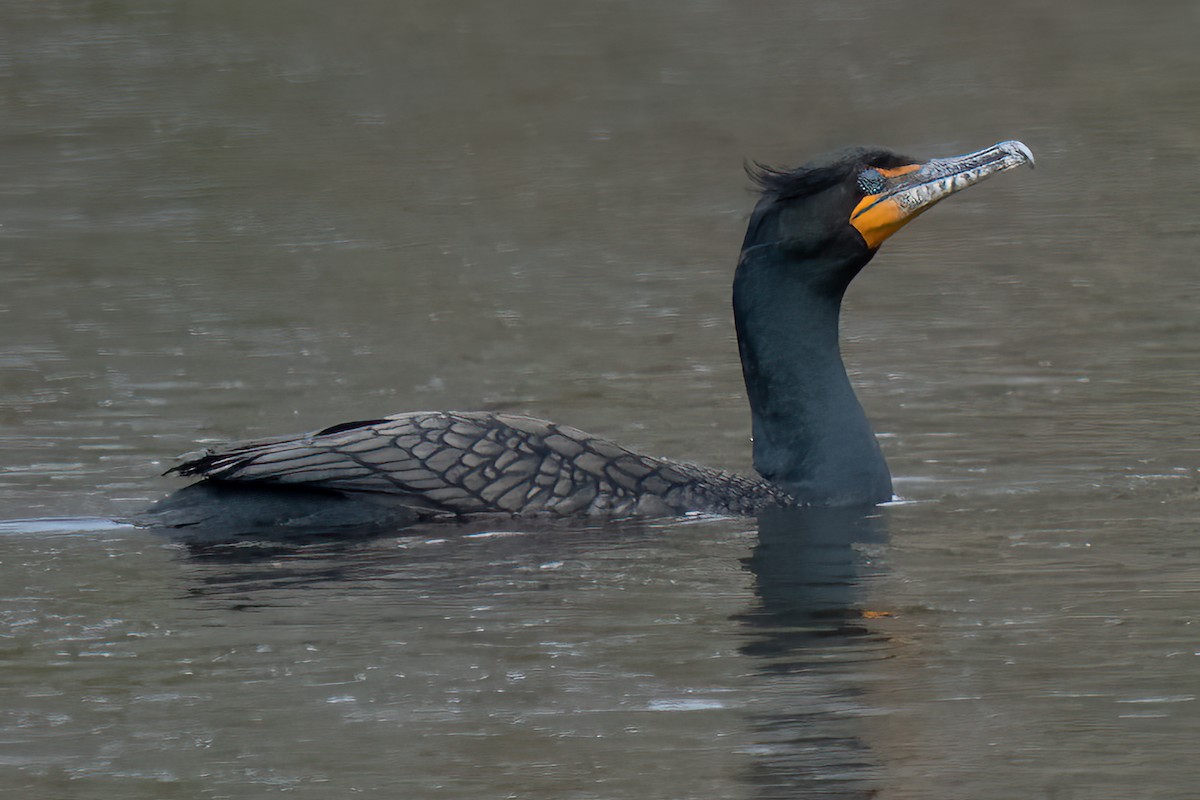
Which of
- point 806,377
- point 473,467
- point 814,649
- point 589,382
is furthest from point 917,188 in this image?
point 589,382

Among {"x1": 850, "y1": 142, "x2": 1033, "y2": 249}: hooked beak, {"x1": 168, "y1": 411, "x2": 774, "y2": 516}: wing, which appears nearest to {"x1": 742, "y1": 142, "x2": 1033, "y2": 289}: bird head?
{"x1": 850, "y1": 142, "x2": 1033, "y2": 249}: hooked beak

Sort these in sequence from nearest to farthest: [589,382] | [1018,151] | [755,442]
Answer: [1018,151], [755,442], [589,382]

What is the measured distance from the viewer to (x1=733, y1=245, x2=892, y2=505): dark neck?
25.5 ft

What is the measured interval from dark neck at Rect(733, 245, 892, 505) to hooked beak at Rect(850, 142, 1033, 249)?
21cm

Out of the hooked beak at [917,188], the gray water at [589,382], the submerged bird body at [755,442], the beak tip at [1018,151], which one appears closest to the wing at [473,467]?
the submerged bird body at [755,442]

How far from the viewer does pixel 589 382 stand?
32.3ft

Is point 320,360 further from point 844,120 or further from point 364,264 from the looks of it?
point 844,120

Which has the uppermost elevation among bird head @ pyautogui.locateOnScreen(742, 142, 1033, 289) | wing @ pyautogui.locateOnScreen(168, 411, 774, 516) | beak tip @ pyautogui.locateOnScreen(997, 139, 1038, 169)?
beak tip @ pyautogui.locateOnScreen(997, 139, 1038, 169)

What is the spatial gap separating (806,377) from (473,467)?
130 cm

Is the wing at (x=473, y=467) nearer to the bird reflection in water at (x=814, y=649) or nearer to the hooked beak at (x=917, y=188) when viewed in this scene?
the bird reflection in water at (x=814, y=649)

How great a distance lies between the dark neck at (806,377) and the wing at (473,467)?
41 centimetres

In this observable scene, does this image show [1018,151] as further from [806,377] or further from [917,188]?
[806,377]

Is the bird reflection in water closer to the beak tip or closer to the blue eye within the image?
the blue eye

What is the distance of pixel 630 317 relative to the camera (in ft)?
36.6
